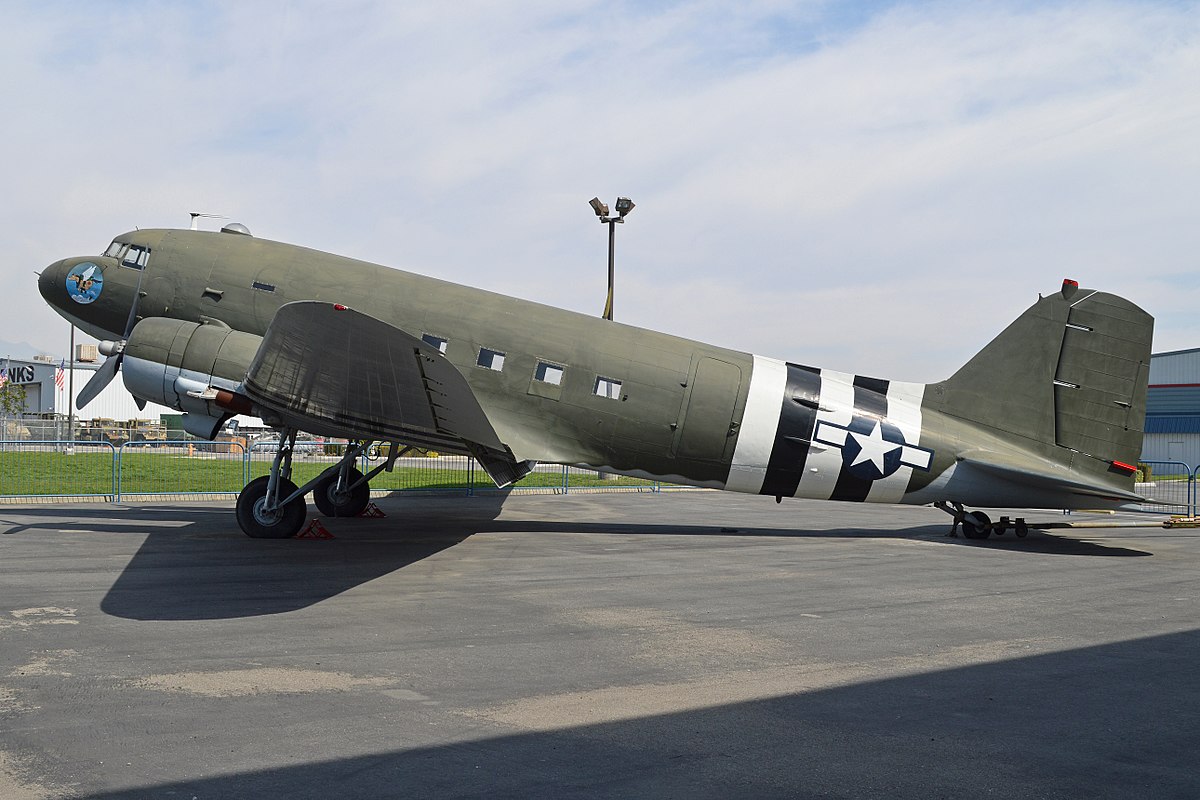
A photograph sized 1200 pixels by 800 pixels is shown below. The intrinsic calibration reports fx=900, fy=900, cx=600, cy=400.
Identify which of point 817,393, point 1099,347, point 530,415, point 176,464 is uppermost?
point 1099,347

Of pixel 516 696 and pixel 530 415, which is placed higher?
pixel 530 415

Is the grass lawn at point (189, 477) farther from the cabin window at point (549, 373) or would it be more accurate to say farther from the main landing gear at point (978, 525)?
the main landing gear at point (978, 525)

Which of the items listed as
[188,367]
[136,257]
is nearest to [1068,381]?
[188,367]

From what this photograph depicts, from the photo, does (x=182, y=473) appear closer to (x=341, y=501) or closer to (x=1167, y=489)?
(x=341, y=501)

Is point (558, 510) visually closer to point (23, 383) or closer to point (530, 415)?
point (530, 415)

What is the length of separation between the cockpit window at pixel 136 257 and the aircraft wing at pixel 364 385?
4441mm

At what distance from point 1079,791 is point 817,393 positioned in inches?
439

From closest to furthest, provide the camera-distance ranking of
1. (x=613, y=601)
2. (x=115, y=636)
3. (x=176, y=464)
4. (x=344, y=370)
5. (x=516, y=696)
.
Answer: (x=516, y=696) → (x=115, y=636) → (x=613, y=601) → (x=344, y=370) → (x=176, y=464)

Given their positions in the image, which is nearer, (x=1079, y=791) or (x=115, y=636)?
(x=1079, y=791)

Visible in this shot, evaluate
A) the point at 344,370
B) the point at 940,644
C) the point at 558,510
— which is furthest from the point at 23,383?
the point at 940,644

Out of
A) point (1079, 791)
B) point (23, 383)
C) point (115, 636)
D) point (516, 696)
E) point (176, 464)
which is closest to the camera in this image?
point (1079, 791)

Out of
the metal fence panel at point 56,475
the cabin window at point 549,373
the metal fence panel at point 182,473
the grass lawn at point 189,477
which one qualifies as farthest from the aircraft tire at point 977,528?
the metal fence panel at point 56,475

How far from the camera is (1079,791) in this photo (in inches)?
188

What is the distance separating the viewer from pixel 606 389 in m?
15.2
